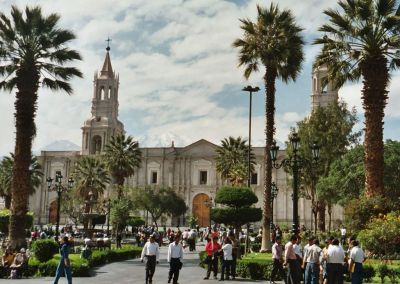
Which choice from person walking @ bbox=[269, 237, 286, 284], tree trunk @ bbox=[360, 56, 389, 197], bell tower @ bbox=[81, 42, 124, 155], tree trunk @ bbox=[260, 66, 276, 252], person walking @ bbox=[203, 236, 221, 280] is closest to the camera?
person walking @ bbox=[269, 237, 286, 284]

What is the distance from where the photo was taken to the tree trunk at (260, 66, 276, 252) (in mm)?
23875

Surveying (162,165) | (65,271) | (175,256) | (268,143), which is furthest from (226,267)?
(162,165)

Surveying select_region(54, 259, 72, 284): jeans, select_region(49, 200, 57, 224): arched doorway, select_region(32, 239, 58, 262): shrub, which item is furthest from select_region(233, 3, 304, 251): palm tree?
select_region(49, 200, 57, 224): arched doorway

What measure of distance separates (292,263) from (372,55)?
10413 millimetres

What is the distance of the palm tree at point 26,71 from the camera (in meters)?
21.7

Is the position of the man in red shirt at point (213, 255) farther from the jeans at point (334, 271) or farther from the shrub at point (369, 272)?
the jeans at point (334, 271)

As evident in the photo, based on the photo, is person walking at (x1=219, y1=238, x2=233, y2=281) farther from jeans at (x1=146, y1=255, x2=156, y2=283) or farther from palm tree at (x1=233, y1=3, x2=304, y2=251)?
palm tree at (x1=233, y1=3, x2=304, y2=251)

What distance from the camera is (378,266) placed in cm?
1522

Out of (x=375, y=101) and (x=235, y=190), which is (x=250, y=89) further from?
(x=375, y=101)

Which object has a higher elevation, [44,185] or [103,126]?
[103,126]

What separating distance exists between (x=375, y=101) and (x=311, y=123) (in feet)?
55.1

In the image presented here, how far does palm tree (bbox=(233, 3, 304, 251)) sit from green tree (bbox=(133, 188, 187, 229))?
31.9m

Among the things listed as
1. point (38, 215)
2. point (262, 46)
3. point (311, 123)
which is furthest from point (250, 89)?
point (38, 215)

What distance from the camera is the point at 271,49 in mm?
24922
